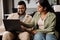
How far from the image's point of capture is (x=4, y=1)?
150 inches

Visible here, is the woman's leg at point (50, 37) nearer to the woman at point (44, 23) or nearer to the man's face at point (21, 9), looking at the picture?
the woman at point (44, 23)

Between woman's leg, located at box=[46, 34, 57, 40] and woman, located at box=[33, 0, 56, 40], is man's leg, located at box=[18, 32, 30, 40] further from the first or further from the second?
woman's leg, located at box=[46, 34, 57, 40]

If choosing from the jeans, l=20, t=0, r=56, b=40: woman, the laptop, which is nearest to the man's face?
l=20, t=0, r=56, b=40: woman

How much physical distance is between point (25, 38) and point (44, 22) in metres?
A: 0.37

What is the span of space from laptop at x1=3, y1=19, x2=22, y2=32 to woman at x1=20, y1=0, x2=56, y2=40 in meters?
0.22

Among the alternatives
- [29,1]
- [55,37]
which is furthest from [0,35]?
[29,1]

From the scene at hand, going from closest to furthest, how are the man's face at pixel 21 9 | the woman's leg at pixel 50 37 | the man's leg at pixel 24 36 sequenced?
the woman's leg at pixel 50 37 < the man's leg at pixel 24 36 < the man's face at pixel 21 9

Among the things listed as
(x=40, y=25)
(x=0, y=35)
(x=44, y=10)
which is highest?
(x=44, y=10)

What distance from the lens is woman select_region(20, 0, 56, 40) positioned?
236 centimetres

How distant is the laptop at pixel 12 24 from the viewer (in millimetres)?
2375

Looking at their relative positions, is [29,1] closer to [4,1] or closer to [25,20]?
[4,1]

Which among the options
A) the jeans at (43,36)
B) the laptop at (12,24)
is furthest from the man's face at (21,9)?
the jeans at (43,36)

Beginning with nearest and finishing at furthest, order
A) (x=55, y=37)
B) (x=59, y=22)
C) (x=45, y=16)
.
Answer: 1. (x=55, y=37)
2. (x=45, y=16)
3. (x=59, y=22)

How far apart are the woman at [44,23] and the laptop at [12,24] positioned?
0.73 feet
